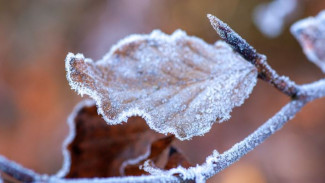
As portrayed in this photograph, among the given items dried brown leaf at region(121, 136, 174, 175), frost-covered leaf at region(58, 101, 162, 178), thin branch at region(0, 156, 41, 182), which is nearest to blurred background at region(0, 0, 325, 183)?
frost-covered leaf at region(58, 101, 162, 178)

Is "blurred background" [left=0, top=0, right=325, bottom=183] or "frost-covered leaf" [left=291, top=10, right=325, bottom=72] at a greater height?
"blurred background" [left=0, top=0, right=325, bottom=183]

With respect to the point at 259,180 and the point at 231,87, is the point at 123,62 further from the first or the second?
the point at 259,180

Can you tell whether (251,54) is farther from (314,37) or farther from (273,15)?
(273,15)

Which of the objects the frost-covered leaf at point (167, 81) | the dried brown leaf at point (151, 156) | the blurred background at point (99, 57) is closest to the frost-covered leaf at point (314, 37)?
the frost-covered leaf at point (167, 81)

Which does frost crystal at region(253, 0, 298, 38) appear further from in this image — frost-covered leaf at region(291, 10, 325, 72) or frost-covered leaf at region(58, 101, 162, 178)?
frost-covered leaf at region(58, 101, 162, 178)

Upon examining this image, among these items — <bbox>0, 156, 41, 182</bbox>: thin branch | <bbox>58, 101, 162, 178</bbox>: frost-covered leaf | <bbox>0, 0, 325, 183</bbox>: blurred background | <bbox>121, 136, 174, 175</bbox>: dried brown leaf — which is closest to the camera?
<bbox>0, 156, 41, 182</bbox>: thin branch

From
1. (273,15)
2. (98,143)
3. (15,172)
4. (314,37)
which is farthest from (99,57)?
(15,172)
